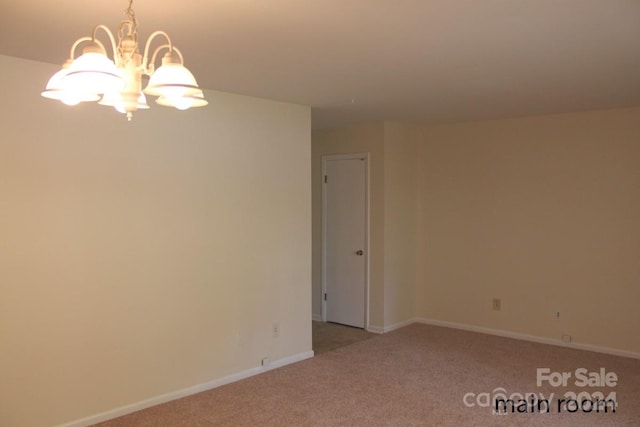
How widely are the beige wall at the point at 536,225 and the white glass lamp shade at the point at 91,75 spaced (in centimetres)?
481

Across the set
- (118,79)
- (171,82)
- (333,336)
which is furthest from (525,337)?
(118,79)

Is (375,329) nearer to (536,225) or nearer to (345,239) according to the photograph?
(345,239)

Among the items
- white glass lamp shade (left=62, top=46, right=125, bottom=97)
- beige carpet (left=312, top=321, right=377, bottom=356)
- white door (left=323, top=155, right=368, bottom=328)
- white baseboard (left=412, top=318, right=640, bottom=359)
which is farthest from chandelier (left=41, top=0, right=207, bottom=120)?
white baseboard (left=412, top=318, right=640, bottom=359)

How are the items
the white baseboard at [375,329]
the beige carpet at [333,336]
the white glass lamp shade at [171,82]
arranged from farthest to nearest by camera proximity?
the white baseboard at [375,329] < the beige carpet at [333,336] < the white glass lamp shade at [171,82]

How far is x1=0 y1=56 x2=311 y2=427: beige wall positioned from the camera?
3270 mm

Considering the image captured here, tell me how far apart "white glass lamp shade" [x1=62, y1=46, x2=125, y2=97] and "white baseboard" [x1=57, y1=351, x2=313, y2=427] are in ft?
8.53

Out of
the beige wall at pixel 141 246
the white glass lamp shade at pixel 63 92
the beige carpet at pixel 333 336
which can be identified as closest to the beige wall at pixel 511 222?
the beige carpet at pixel 333 336

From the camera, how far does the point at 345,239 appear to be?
251 inches

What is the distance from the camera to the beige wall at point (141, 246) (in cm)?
327

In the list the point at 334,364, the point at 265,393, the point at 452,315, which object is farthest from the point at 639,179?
the point at 265,393

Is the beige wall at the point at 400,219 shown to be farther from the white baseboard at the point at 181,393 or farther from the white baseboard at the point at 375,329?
the white baseboard at the point at 181,393

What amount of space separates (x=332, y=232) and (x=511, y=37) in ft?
13.0

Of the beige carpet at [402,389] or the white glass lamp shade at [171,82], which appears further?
the beige carpet at [402,389]

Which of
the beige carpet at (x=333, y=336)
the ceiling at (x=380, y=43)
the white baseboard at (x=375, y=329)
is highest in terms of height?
the ceiling at (x=380, y=43)
